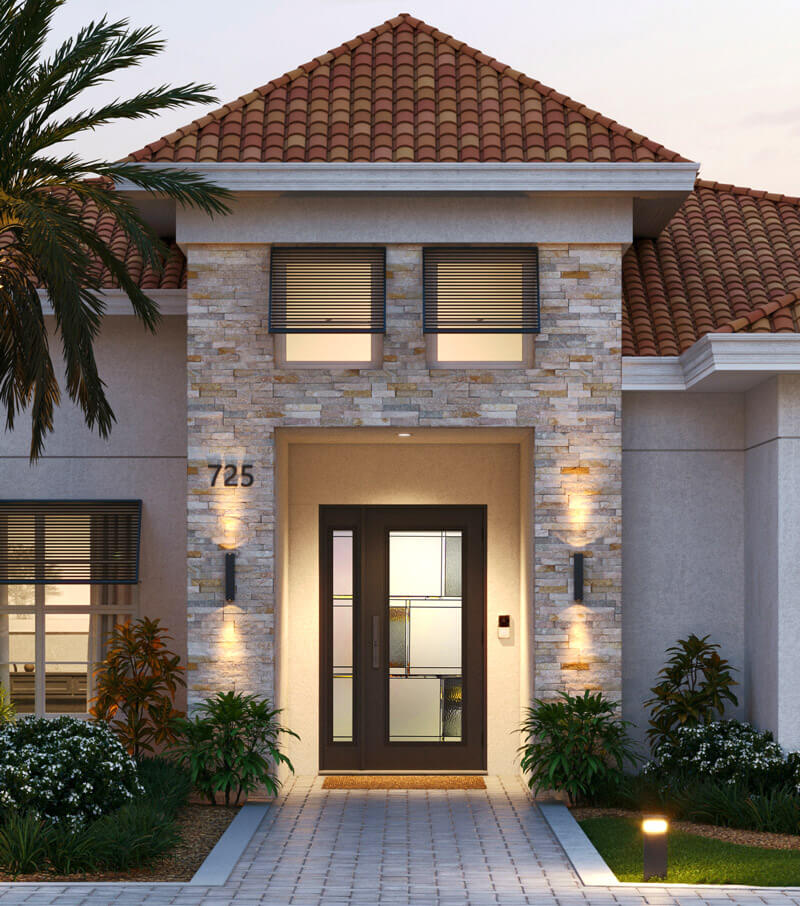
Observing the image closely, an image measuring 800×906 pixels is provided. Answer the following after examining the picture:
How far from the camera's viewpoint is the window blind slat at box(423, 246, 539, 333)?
39.7 feet

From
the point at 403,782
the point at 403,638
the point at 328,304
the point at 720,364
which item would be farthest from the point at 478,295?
the point at 403,782

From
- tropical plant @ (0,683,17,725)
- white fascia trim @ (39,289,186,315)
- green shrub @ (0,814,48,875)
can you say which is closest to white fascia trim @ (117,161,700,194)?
white fascia trim @ (39,289,186,315)

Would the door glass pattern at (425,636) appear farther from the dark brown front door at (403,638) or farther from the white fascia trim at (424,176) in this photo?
the white fascia trim at (424,176)

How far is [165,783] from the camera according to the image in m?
11.1

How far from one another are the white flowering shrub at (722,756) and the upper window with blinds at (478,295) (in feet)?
13.8

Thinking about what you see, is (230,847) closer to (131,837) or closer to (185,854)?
(185,854)

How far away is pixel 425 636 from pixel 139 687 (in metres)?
3.34

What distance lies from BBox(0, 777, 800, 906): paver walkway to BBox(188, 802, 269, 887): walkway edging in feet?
0.27

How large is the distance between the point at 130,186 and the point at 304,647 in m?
5.55

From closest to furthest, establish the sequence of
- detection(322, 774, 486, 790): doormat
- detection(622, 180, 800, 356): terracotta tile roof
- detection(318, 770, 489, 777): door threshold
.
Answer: detection(622, 180, 800, 356): terracotta tile roof, detection(322, 774, 486, 790): doormat, detection(318, 770, 489, 777): door threshold

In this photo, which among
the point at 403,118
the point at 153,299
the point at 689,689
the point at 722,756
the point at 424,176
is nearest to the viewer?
the point at 722,756

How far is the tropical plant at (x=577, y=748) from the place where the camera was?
449 inches

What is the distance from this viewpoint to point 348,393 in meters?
12.1

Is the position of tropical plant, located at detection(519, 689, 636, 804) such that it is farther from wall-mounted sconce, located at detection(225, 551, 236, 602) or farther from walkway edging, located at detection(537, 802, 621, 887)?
wall-mounted sconce, located at detection(225, 551, 236, 602)
